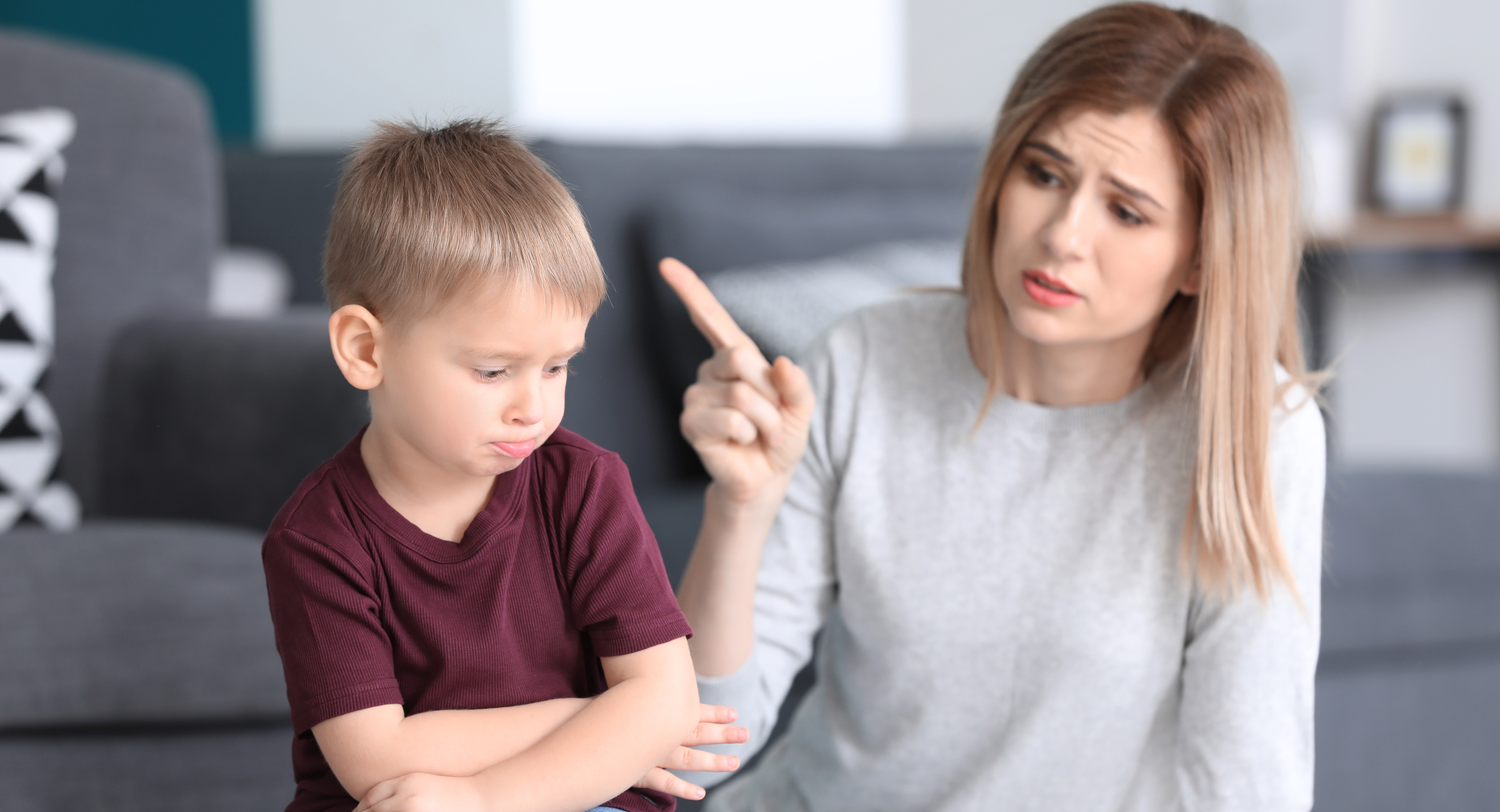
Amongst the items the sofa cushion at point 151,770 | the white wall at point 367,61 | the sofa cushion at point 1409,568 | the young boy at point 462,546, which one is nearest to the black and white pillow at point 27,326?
the sofa cushion at point 151,770

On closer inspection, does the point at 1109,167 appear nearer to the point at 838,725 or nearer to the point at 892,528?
the point at 892,528

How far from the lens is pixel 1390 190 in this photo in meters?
3.52

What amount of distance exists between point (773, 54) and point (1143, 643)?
1.76m

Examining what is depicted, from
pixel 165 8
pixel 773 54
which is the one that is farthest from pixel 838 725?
pixel 165 8

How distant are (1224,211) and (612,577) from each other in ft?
1.83

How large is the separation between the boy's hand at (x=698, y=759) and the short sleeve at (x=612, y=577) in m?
0.06

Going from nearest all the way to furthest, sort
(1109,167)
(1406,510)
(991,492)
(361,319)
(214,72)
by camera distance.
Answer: (361,319), (1109,167), (991,492), (1406,510), (214,72)

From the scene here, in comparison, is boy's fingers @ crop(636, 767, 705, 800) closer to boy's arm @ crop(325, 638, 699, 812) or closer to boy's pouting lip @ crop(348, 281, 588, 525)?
boy's arm @ crop(325, 638, 699, 812)

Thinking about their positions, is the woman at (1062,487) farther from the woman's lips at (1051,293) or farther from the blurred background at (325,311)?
the blurred background at (325,311)

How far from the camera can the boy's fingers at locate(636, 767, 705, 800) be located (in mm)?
652

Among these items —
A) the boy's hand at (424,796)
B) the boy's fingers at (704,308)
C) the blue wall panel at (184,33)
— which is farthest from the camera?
the blue wall panel at (184,33)

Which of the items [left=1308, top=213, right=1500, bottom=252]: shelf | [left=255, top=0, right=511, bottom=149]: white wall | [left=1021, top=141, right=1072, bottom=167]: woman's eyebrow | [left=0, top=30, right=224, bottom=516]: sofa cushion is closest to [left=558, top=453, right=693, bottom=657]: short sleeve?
[left=1021, top=141, right=1072, bottom=167]: woman's eyebrow

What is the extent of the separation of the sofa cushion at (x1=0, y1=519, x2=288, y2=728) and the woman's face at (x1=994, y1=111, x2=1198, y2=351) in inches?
30.2

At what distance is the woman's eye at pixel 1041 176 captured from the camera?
0.93m
